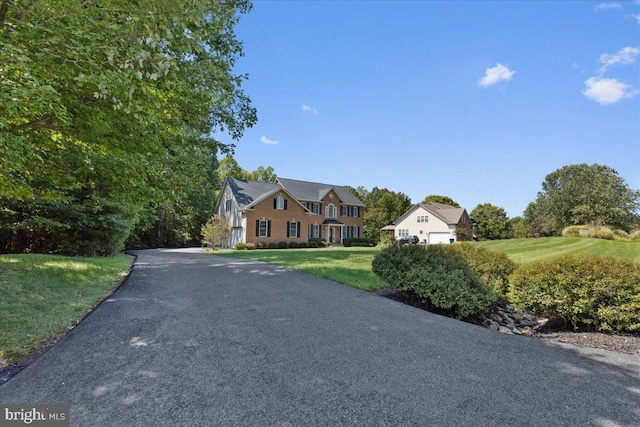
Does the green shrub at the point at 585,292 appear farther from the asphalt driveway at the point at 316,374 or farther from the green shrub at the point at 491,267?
the green shrub at the point at 491,267

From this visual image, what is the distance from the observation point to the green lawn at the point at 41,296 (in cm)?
430

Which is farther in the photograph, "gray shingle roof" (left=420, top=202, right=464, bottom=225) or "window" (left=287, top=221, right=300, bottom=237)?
"gray shingle roof" (left=420, top=202, right=464, bottom=225)

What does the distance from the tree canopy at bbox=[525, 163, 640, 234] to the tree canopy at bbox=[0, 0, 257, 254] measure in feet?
163

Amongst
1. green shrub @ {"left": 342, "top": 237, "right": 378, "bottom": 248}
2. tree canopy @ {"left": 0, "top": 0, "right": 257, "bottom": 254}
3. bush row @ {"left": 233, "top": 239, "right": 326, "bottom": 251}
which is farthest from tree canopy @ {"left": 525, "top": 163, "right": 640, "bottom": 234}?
tree canopy @ {"left": 0, "top": 0, "right": 257, "bottom": 254}

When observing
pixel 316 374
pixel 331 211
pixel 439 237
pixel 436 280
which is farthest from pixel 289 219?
Result: pixel 316 374

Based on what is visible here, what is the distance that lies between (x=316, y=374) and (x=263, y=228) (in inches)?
1039

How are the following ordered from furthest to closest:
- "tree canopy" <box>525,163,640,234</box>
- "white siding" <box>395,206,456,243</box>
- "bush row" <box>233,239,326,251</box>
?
"white siding" <box>395,206,456,243</box>, "tree canopy" <box>525,163,640,234</box>, "bush row" <box>233,239,326,251</box>

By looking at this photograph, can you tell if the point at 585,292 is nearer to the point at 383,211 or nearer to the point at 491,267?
the point at 491,267

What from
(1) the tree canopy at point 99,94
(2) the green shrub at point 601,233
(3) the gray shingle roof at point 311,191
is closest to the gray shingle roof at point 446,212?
(3) the gray shingle roof at point 311,191

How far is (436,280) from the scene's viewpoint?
6.27 m

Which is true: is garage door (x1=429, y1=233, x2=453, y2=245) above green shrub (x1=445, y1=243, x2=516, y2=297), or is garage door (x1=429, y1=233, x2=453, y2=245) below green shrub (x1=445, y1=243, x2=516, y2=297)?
above

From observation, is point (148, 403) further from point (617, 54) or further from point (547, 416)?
point (617, 54)

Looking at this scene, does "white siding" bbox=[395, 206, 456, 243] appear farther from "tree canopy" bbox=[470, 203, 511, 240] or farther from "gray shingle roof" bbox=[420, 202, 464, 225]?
"tree canopy" bbox=[470, 203, 511, 240]

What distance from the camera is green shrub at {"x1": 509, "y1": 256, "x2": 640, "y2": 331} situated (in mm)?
4961
